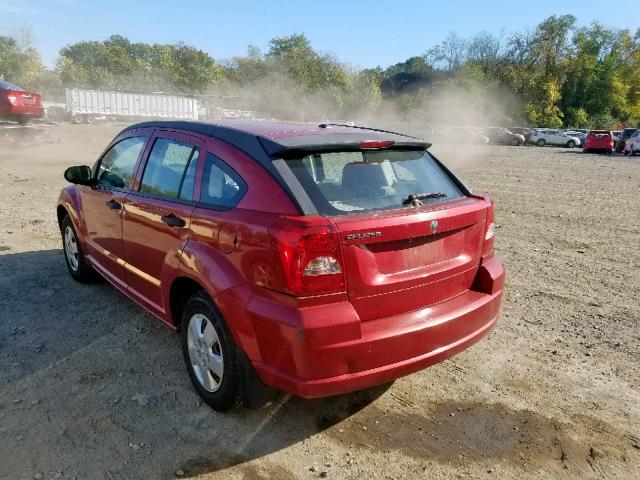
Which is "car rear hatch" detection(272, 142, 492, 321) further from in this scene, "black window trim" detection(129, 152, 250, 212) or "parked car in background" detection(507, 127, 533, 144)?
"parked car in background" detection(507, 127, 533, 144)

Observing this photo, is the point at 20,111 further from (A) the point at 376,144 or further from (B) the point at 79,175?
(A) the point at 376,144

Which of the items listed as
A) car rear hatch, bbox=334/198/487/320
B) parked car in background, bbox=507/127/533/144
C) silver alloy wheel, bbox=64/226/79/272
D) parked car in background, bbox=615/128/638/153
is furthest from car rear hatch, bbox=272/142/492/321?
parked car in background, bbox=507/127/533/144

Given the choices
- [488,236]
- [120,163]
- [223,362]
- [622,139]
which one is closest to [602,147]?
[622,139]

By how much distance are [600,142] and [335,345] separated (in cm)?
3225

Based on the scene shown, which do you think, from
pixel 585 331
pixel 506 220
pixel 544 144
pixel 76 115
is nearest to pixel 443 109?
pixel 544 144

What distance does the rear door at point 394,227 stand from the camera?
2.54m

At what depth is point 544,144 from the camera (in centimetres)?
3959

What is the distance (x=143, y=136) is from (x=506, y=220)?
6311 mm

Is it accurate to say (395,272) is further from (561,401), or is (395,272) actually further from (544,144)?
(544,144)

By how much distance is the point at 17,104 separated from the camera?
48.4 ft

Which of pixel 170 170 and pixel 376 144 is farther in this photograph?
pixel 170 170

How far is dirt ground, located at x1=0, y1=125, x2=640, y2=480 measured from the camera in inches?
104

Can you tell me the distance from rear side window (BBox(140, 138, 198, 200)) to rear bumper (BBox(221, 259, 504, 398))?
3.02 ft

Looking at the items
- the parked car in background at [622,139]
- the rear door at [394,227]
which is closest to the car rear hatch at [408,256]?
the rear door at [394,227]
